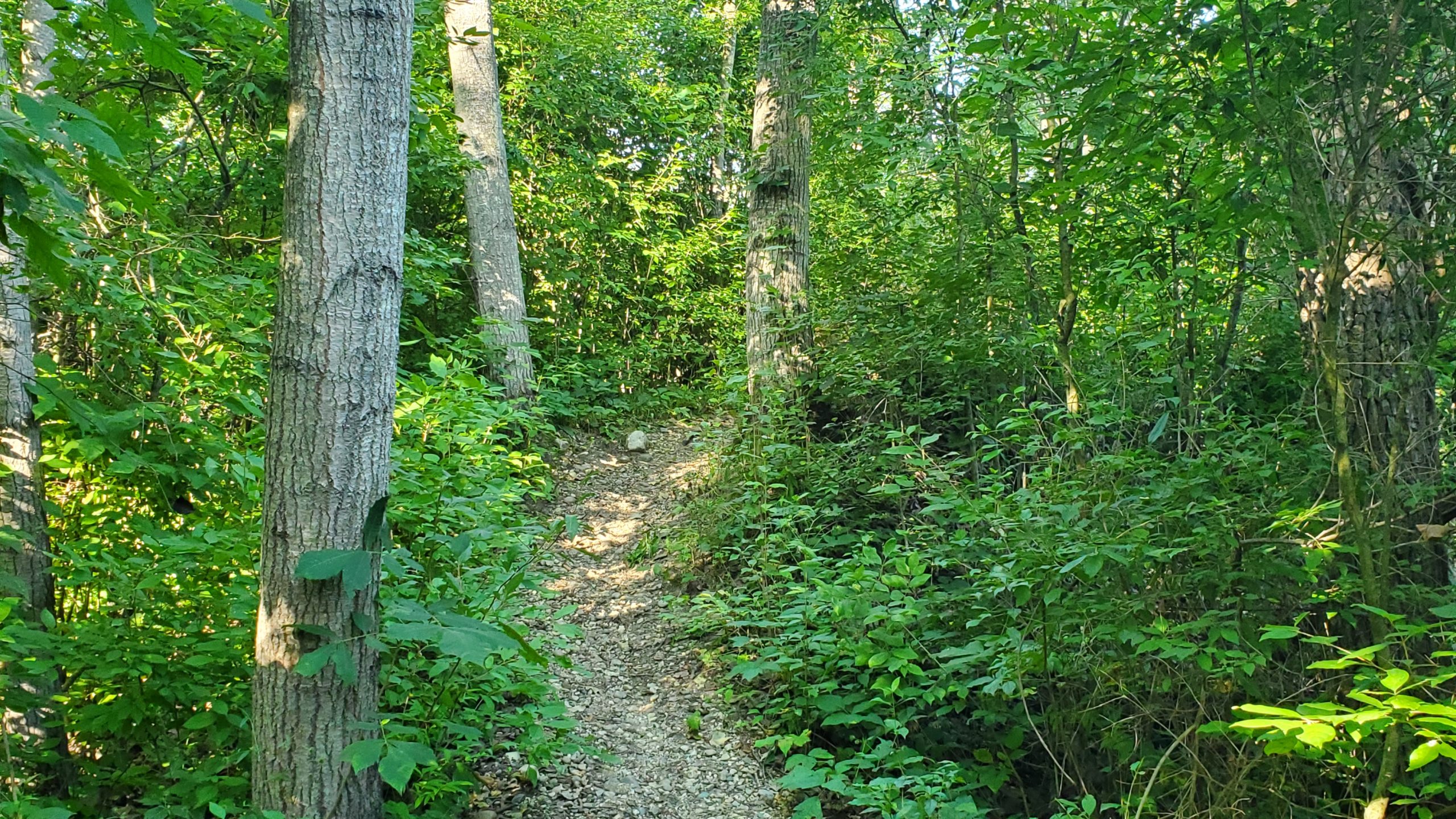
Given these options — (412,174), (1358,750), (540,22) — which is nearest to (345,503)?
(1358,750)

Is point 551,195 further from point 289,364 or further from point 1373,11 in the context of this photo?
point 1373,11

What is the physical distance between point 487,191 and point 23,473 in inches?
243

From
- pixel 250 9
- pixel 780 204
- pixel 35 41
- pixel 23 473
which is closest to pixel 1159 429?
pixel 250 9

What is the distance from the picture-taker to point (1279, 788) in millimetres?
2969

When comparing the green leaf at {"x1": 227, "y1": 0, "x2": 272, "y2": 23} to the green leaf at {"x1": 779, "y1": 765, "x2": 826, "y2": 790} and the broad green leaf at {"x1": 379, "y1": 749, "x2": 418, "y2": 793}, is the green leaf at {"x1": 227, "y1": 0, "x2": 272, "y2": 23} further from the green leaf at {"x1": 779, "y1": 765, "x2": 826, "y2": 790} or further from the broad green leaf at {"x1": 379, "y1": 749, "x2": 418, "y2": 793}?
the green leaf at {"x1": 779, "y1": 765, "x2": 826, "y2": 790}

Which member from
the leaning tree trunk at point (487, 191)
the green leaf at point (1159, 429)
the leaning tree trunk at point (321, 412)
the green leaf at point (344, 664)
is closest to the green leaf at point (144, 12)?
the leaning tree trunk at point (321, 412)

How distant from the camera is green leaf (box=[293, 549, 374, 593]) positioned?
2480 millimetres

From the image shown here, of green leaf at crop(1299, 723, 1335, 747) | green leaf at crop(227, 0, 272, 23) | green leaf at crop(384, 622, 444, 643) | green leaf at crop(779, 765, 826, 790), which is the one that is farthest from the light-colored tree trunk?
green leaf at crop(1299, 723, 1335, 747)

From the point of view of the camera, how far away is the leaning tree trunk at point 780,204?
7.36 meters

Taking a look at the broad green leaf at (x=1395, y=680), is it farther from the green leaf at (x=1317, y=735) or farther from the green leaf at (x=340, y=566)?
the green leaf at (x=340, y=566)

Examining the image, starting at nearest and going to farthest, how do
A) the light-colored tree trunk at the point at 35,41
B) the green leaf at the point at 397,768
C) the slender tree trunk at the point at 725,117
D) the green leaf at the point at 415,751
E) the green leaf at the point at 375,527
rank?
1. the green leaf at the point at 397,768
2. the green leaf at the point at 415,751
3. the green leaf at the point at 375,527
4. the light-colored tree trunk at the point at 35,41
5. the slender tree trunk at the point at 725,117

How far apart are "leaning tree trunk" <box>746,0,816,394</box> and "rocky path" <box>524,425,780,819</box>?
1.80m

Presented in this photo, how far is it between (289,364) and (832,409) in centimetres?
498

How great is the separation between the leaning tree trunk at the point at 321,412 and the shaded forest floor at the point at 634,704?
89cm
